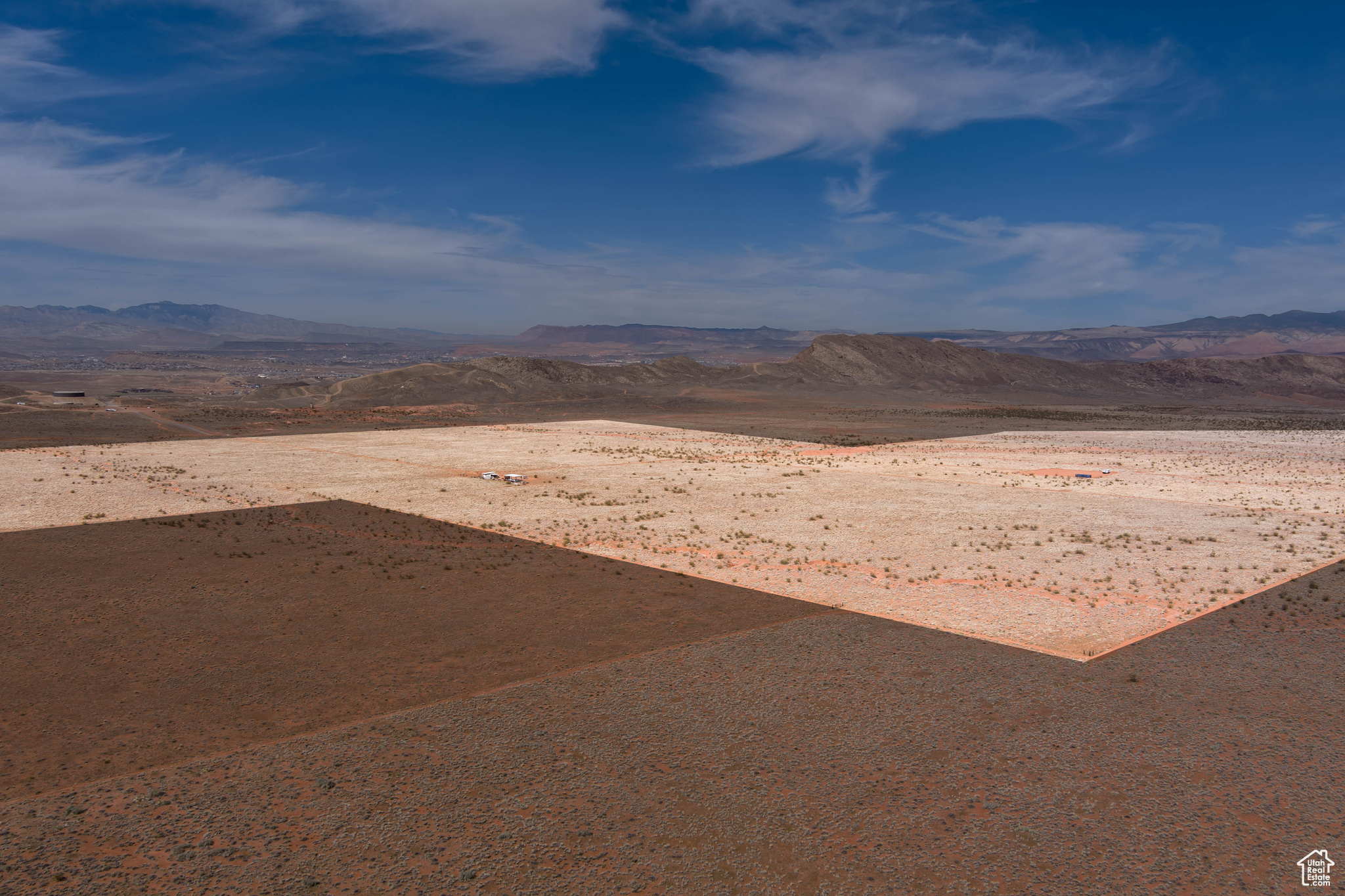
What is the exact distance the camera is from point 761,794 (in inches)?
297

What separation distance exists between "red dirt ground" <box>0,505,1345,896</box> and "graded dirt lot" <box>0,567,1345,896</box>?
0.03 metres

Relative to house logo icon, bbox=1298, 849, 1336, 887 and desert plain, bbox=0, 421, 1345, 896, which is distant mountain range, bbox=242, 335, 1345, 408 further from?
house logo icon, bbox=1298, 849, 1336, 887

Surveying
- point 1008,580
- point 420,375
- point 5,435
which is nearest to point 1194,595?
point 1008,580

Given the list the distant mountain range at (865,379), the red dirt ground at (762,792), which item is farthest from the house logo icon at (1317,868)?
the distant mountain range at (865,379)

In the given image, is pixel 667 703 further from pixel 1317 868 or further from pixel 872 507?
pixel 872 507

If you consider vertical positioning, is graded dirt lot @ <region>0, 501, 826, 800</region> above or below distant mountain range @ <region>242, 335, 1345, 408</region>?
below

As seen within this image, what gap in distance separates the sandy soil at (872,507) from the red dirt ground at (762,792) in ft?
8.23

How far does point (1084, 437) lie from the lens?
50281 millimetres

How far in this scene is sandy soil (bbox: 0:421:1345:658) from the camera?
570 inches

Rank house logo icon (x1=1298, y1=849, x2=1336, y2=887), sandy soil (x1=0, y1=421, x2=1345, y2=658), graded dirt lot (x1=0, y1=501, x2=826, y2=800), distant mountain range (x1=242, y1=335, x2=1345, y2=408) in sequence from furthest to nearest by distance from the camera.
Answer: distant mountain range (x1=242, y1=335, x2=1345, y2=408) → sandy soil (x1=0, y1=421, x2=1345, y2=658) → graded dirt lot (x1=0, y1=501, x2=826, y2=800) → house logo icon (x1=1298, y1=849, x2=1336, y2=887)

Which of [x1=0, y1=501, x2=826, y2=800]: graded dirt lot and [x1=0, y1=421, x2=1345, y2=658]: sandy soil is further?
[x1=0, y1=421, x2=1345, y2=658]: sandy soil

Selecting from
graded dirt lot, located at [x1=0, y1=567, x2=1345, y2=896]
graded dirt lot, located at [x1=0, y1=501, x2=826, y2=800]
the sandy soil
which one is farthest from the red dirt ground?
the sandy soil

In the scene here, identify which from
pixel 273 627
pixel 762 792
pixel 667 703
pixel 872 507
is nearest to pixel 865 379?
pixel 872 507

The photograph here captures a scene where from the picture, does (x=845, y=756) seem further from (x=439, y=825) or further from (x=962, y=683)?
(x=439, y=825)
